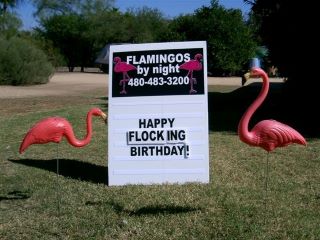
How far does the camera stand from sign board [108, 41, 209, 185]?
646cm

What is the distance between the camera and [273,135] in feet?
16.3

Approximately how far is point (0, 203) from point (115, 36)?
4350 centimetres

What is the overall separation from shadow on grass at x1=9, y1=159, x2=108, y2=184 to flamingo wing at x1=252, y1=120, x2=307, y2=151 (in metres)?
2.34

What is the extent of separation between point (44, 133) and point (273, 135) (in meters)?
2.24

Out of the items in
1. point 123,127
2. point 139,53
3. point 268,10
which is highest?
point 268,10

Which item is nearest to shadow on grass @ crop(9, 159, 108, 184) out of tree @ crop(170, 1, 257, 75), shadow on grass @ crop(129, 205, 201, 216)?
shadow on grass @ crop(129, 205, 201, 216)

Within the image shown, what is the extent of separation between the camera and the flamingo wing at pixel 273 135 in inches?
195

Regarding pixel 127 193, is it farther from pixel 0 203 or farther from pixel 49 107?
pixel 49 107

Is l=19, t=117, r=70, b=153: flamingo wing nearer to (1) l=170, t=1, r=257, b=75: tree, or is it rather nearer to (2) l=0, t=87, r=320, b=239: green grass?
(2) l=0, t=87, r=320, b=239: green grass

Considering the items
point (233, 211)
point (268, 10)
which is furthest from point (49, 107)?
point (233, 211)

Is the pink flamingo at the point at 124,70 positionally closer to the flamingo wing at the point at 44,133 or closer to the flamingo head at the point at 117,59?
the flamingo head at the point at 117,59

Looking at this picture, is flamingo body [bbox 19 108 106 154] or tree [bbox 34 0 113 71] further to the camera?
tree [bbox 34 0 113 71]

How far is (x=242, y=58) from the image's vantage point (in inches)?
1390

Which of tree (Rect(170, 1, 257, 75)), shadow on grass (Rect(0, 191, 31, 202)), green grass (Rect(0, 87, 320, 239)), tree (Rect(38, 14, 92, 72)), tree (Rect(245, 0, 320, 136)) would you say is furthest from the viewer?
tree (Rect(38, 14, 92, 72))
